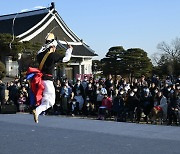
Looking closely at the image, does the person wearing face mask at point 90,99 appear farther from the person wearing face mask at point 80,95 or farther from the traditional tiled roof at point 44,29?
the traditional tiled roof at point 44,29

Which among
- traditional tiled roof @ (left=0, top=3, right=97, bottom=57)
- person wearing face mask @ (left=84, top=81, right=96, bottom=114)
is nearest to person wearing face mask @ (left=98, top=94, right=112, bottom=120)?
person wearing face mask @ (left=84, top=81, right=96, bottom=114)

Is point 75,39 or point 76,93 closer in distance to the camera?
point 76,93

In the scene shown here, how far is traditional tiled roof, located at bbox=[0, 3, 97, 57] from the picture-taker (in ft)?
88.2

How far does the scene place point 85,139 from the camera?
793 centimetres

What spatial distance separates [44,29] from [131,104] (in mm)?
16552

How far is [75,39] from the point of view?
97.0 feet

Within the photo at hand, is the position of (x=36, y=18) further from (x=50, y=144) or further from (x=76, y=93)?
(x=50, y=144)

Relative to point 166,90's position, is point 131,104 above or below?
below

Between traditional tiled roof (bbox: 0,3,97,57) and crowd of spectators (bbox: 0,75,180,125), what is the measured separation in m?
11.5

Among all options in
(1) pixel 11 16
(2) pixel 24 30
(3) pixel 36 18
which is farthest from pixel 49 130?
(1) pixel 11 16

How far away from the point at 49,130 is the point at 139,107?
13.6ft

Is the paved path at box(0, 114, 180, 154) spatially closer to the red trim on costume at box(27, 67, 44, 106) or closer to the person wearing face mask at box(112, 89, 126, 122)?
A: the red trim on costume at box(27, 67, 44, 106)

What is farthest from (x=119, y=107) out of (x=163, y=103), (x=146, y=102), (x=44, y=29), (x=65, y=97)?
(x=44, y=29)

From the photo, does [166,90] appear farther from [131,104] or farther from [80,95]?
[80,95]
